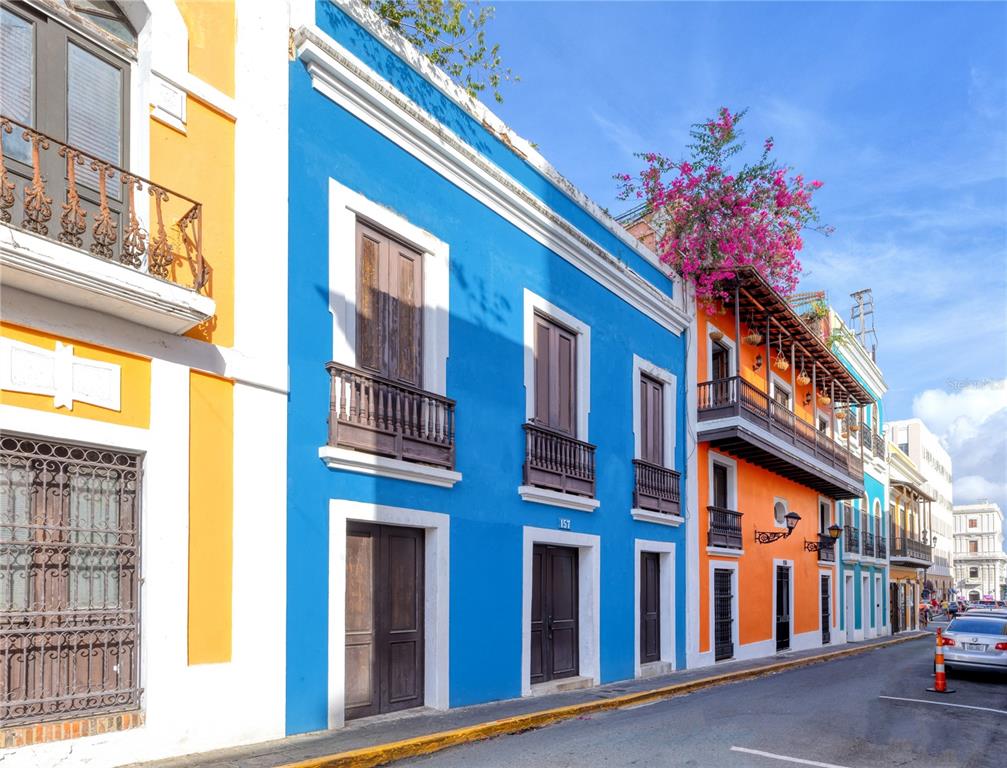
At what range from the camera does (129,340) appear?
6.96 m

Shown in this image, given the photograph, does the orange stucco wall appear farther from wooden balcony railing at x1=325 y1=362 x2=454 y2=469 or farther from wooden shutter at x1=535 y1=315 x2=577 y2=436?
wooden balcony railing at x1=325 y1=362 x2=454 y2=469

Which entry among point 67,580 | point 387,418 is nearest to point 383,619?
point 387,418

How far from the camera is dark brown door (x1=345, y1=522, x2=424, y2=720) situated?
30.4ft

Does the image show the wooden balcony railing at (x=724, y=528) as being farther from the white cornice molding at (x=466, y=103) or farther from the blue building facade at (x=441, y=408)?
the white cornice molding at (x=466, y=103)

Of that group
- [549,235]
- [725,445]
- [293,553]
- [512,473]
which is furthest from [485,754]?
[725,445]

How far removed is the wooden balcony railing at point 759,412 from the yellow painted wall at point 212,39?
471 inches

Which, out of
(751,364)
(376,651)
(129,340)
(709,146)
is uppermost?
(709,146)

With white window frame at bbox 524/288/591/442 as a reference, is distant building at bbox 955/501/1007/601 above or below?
below

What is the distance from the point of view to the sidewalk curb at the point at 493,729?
24.2 ft

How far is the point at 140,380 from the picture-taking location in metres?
7.06

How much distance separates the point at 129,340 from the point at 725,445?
14185mm

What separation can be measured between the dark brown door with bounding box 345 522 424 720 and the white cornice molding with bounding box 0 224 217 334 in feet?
10.5

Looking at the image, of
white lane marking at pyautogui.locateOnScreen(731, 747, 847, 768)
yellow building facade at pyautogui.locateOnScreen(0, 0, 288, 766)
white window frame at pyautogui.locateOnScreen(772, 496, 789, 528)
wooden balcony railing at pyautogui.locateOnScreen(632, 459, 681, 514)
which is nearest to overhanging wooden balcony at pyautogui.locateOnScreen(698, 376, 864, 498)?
white window frame at pyautogui.locateOnScreen(772, 496, 789, 528)

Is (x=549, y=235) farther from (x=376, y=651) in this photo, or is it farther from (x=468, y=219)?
(x=376, y=651)
